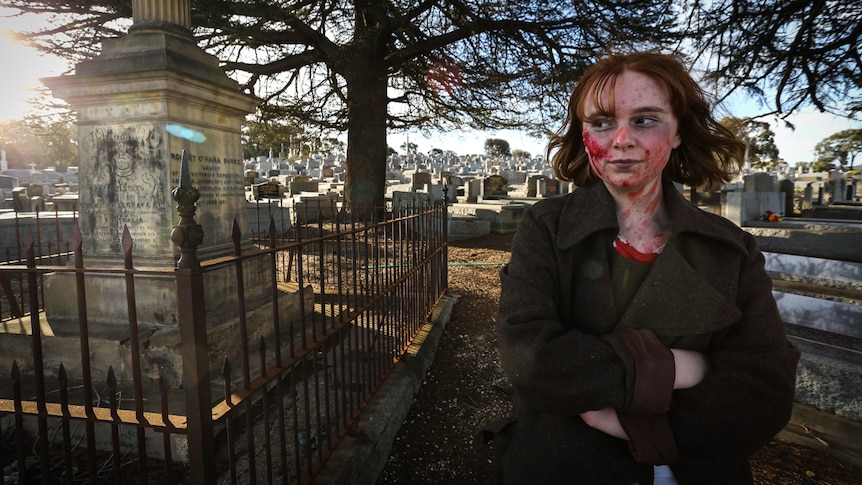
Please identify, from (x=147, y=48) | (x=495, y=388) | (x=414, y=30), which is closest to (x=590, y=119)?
(x=495, y=388)

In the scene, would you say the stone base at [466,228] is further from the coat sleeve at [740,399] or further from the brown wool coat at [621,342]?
the coat sleeve at [740,399]

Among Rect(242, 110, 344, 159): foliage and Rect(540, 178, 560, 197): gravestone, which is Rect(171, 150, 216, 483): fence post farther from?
Rect(540, 178, 560, 197): gravestone

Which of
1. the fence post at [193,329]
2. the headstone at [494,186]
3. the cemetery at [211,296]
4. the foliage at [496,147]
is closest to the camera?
the fence post at [193,329]

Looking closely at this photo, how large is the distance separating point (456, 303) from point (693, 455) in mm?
4982

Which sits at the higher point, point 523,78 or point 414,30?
point 414,30

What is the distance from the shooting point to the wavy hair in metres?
1.34

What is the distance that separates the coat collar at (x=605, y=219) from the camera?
1288 mm

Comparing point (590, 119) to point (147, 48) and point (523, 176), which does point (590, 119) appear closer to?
point (147, 48)

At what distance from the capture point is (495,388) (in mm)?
3814

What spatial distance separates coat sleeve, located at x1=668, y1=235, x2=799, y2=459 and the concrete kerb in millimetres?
1784

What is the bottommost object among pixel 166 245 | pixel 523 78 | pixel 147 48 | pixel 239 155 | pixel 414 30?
pixel 166 245

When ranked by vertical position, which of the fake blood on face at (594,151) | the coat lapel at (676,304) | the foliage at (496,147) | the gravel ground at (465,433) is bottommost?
the gravel ground at (465,433)

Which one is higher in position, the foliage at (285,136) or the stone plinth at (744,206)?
the foliage at (285,136)

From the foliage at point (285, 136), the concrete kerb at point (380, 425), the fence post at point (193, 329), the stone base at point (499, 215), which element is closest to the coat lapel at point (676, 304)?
the fence post at point (193, 329)
